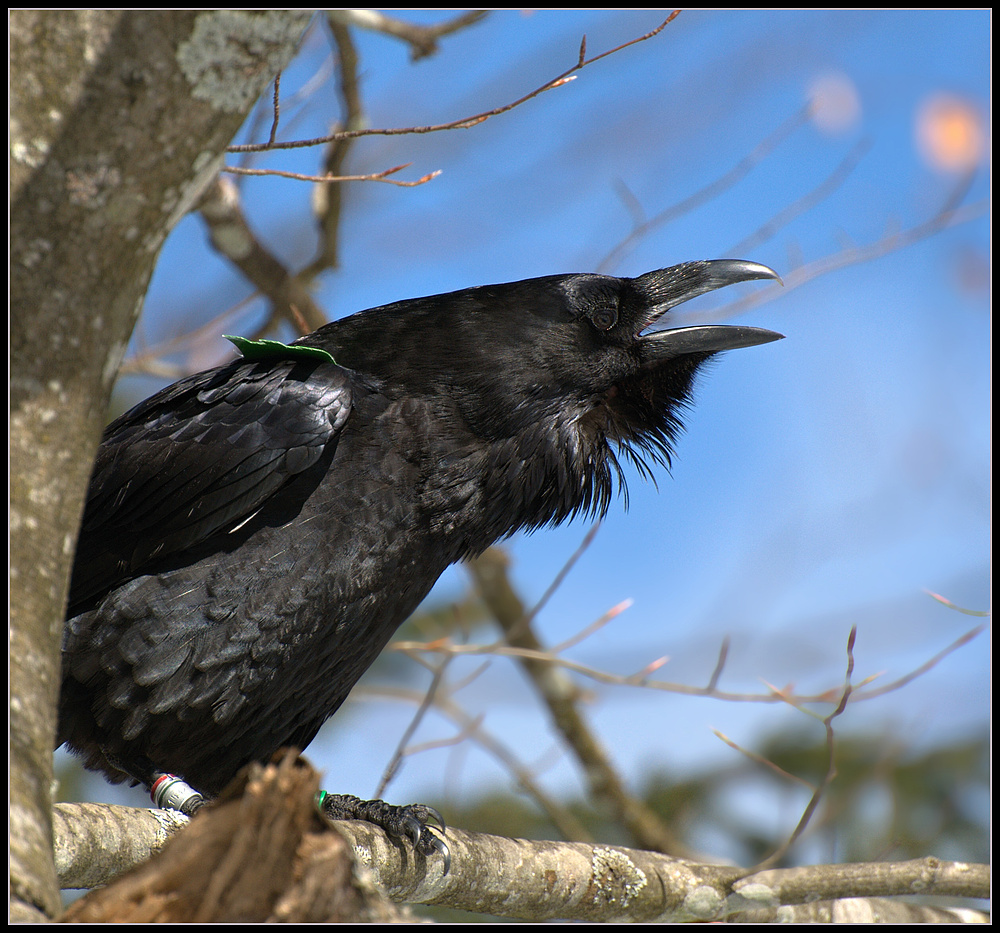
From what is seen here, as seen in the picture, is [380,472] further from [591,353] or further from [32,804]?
[32,804]

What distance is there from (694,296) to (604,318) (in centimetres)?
39

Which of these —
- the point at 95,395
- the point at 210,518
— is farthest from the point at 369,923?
the point at 210,518

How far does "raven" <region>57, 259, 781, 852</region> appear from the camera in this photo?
8.93 ft

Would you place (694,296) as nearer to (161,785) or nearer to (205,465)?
(205,465)

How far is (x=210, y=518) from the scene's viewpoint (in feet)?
9.16

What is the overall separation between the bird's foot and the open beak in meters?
1.72

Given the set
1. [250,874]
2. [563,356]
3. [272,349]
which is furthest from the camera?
[563,356]

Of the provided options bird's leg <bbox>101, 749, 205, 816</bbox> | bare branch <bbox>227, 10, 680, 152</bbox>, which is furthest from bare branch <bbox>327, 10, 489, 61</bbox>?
bird's leg <bbox>101, 749, 205, 816</bbox>

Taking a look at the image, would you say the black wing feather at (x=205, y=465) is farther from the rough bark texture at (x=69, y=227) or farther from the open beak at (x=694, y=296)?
the rough bark texture at (x=69, y=227)

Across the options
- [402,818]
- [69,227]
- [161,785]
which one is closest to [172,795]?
[161,785]

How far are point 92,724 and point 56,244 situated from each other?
1872mm

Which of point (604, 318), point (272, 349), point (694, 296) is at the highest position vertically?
point (694, 296)

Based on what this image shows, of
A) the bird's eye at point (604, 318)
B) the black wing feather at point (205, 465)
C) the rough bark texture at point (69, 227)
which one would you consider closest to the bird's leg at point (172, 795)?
the black wing feather at point (205, 465)

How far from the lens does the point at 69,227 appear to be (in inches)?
55.3
